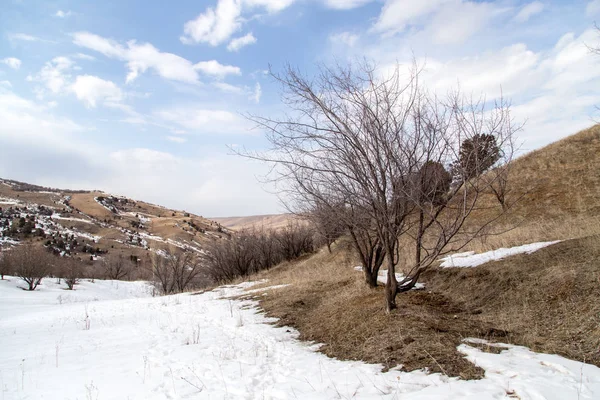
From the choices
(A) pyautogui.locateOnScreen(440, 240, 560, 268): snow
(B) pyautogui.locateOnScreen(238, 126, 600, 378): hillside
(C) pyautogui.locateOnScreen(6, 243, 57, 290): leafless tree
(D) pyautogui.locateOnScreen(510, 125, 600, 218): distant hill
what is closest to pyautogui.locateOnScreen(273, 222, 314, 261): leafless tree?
(D) pyautogui.locateOnScreen(510, 125, 600, 218): distant hill

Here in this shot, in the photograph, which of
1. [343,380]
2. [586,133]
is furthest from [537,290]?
[586,133]

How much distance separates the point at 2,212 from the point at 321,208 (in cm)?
11312

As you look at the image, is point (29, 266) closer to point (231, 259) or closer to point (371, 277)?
point (231, 259)

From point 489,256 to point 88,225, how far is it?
112 m

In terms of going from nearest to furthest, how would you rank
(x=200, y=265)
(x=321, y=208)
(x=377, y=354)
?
(x=377, y=354) → (x=321, y=208) → (x=200, y=265)

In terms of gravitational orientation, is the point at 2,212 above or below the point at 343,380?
above

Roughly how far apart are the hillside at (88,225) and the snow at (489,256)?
46646 millimetres

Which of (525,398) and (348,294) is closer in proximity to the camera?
(525,398)

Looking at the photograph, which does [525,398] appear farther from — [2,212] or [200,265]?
[2,212]

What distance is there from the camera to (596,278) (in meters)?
5.02

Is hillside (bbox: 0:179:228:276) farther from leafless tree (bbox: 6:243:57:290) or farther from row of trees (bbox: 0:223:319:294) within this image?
row of trees (bbox: 0:223:319:294)

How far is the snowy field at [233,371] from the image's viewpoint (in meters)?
3.04

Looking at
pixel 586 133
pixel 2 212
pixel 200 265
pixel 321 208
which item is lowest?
pixel 200 265

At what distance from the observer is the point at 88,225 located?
323 ft
